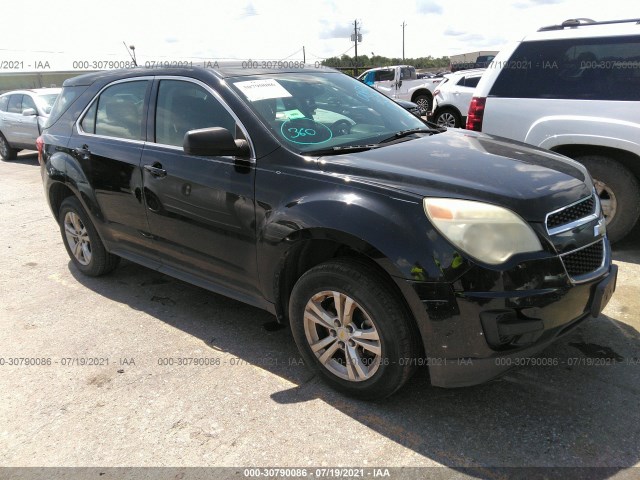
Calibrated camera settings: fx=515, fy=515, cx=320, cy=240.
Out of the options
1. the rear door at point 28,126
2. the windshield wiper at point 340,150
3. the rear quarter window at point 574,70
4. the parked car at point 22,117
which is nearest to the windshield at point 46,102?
the parked car at point 22,117

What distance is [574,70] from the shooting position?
4.68 metres

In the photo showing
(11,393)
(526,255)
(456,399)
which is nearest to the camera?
(526,255)

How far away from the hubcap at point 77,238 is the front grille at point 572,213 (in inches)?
146

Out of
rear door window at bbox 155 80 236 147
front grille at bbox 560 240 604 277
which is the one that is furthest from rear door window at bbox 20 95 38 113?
front grille at bbox 560 240 604 277

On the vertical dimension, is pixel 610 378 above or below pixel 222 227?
below

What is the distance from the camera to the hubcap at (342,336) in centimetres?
260

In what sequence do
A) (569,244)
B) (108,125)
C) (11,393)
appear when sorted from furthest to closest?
1. (108,125)
2. (11,393)
3. (569,244)

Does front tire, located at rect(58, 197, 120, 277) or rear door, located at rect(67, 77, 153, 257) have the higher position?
rear door, located at rect(67, 77, 153, 257)

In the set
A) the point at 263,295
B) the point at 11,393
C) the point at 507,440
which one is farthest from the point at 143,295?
the point at 507,440

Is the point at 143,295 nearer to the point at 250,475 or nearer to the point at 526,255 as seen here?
the point at 250,475

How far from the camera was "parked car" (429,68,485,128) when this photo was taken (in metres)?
11.7

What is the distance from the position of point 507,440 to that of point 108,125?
3.51m

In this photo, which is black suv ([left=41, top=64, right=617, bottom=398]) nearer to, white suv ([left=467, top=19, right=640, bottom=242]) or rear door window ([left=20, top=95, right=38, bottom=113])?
white suv ([left=467, top=19, right=640, bottom=242])

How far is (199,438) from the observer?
257 centimetres
